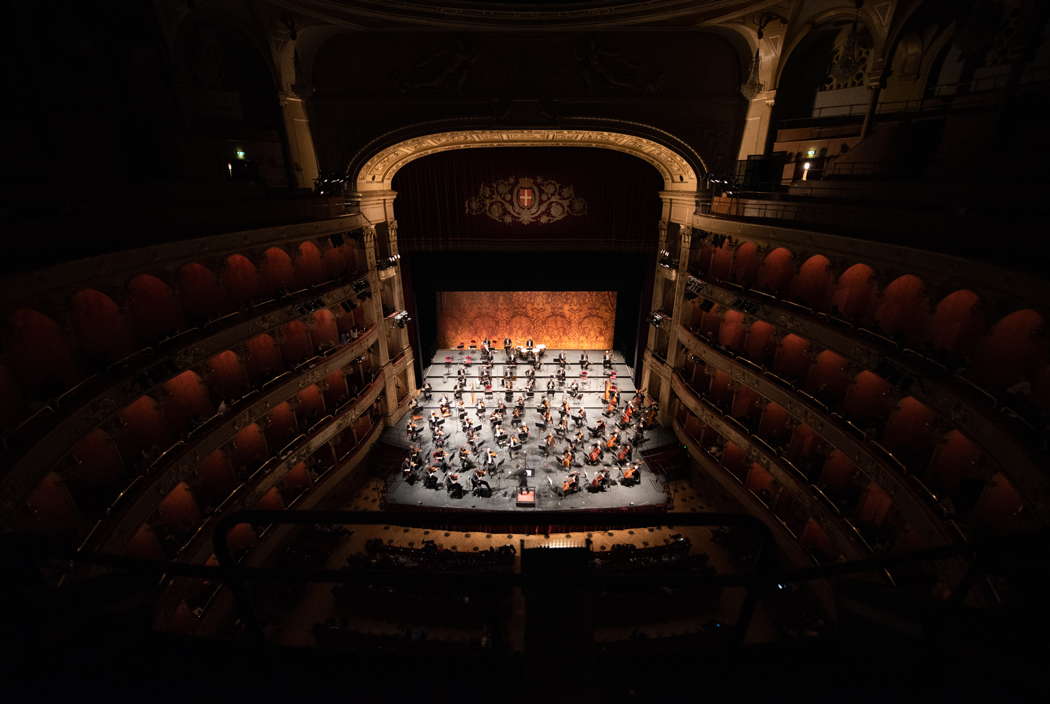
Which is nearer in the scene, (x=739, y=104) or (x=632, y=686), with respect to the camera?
(x=632, y=686)

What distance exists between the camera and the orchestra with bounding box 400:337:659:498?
1723 centimetres

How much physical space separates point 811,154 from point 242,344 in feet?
63.6

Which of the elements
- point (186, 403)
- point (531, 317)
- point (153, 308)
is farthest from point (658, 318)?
point (153, 308)

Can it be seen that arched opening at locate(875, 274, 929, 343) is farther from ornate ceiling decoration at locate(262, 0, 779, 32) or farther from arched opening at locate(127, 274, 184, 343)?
arched opening at locate(127, 274, 184, 343)

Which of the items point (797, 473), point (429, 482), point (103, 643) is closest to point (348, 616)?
point (429, 482)

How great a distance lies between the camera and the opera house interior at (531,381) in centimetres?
261

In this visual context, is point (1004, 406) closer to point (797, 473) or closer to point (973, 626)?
point (797, 473)

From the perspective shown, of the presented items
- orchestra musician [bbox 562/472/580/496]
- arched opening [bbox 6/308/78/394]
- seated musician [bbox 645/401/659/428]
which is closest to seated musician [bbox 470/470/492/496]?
orchestra musician [bbox 562/472/580/496]

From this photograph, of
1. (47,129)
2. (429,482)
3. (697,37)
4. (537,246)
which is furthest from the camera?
(537,246)

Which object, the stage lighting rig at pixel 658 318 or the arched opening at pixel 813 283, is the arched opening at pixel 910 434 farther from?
the stage lighting rig at pixel 658 318

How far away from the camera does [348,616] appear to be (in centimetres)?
1345

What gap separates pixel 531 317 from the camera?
85.5 feet

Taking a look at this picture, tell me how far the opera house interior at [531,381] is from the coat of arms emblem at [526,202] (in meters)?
0.14

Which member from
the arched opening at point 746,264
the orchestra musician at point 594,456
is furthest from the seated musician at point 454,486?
the arched opening at point 746,264
